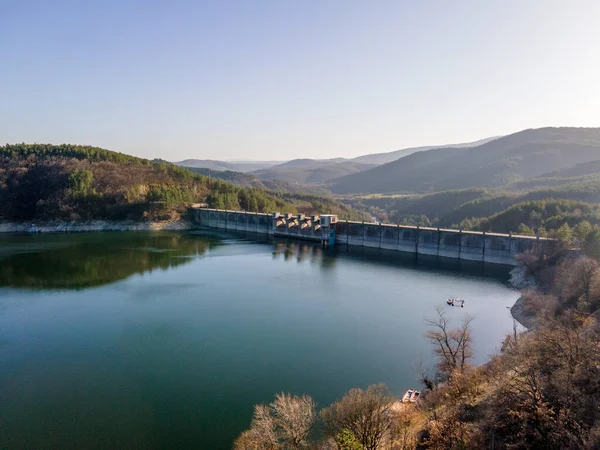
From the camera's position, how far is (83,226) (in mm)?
61188

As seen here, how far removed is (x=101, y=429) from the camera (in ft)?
39.7

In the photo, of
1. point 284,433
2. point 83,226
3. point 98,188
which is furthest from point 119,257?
point 284,433

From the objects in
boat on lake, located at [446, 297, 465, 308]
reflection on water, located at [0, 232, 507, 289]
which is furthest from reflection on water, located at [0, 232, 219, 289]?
boat on lake, located at [446, 297, 465, 308]

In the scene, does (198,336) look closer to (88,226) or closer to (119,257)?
(119,257)

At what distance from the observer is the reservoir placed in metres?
12.8

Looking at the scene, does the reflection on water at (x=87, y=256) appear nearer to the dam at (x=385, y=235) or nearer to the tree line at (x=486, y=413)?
the dam at (x=385, y=235)

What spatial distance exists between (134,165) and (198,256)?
151ft

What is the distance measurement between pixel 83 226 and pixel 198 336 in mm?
50068

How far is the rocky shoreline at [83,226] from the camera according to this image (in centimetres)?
5934

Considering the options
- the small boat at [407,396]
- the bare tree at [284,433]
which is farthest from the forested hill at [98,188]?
the bare tree at [284,433]

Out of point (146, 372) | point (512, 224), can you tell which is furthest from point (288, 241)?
point (146, 372)

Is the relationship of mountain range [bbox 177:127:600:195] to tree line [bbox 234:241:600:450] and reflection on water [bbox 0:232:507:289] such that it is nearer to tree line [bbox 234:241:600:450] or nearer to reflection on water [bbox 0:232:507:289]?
reflection on water [bbox 0:232:507:289]

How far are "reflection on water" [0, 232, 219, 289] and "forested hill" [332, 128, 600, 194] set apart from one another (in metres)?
94.7

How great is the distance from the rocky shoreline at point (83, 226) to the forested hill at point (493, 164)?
3586 inches
